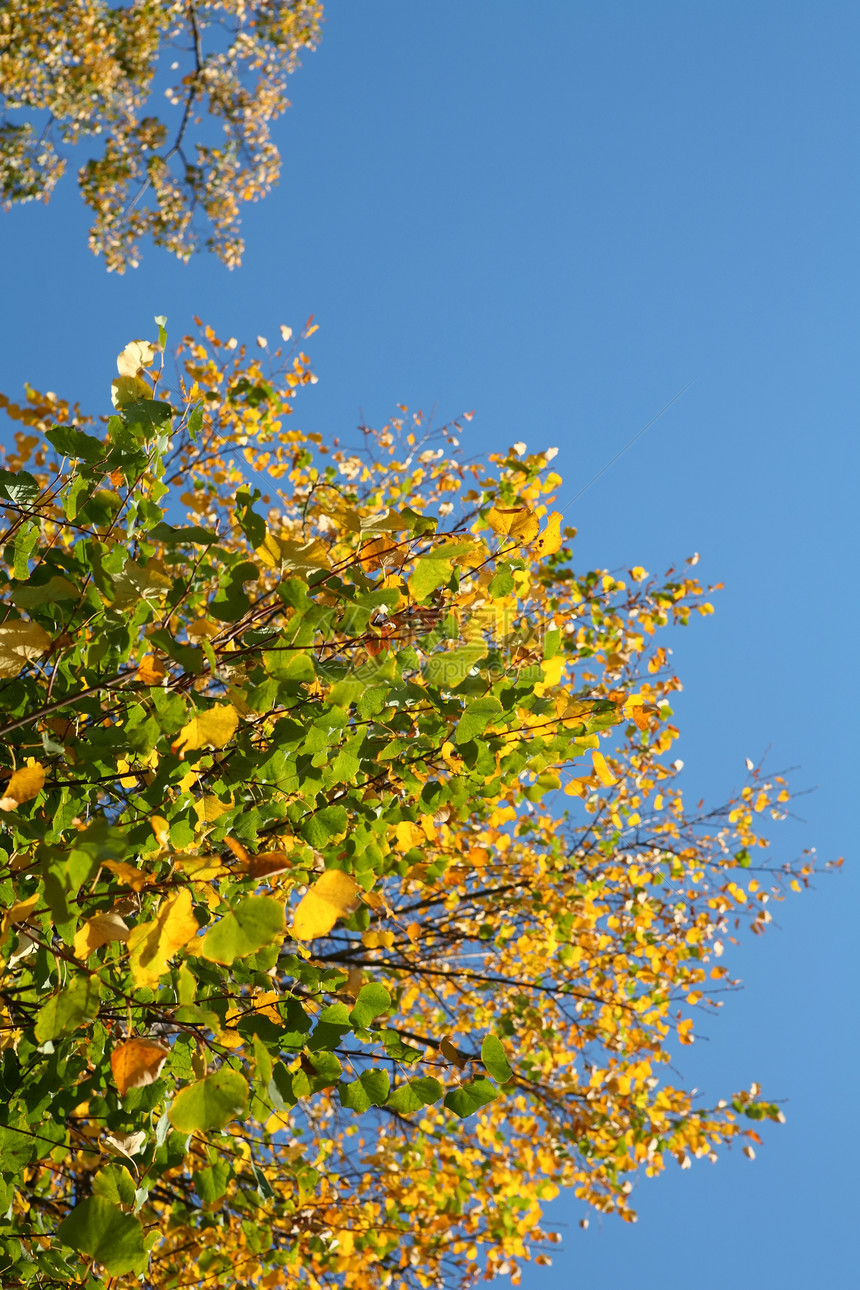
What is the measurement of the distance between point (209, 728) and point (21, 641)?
1.21ft

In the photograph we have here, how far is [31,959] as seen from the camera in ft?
6.18

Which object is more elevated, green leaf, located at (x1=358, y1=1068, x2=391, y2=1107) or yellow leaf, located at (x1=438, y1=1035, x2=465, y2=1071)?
yellow leaf, located at (x1=438, y1=1035, x2=465, y2=1071)

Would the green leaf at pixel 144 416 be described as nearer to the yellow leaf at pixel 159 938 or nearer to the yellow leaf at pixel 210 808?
the yellow leaf at pixel 210 808

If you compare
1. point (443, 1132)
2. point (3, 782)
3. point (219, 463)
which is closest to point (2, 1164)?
point (3, 782)

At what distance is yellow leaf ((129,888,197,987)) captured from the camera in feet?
3.94

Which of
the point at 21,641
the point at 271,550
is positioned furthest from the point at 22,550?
the point at 271,550

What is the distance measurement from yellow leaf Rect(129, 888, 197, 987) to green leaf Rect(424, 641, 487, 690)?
77 cm

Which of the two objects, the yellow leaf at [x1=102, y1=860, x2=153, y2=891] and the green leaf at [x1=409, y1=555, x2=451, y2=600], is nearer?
the yellow leaf at [x1=102, y1=860, x2=153, y2=891]

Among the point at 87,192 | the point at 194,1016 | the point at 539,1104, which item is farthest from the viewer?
the point at 87,192

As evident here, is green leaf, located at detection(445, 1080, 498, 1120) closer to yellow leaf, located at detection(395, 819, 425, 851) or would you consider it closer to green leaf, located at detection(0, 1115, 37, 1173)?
yellow leaf, located at detection(395, 819, 425, 851)

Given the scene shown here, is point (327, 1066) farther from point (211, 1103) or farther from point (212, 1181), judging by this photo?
point (212, 1181)

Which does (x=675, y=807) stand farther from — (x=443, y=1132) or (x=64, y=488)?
(x=64, y=488)

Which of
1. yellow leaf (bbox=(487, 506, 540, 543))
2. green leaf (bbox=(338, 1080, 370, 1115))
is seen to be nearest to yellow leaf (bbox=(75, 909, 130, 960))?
green leaf (bbox=(338, 1080, 370, 1115))

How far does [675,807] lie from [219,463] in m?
3.72
